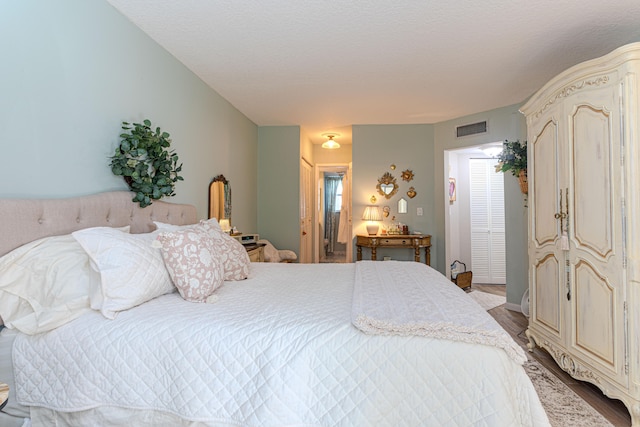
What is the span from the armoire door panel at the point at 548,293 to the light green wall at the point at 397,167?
2.17 meters

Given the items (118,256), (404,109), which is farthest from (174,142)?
(404,109)

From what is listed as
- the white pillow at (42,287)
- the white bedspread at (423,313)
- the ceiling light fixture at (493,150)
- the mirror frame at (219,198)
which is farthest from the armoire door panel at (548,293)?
the mirror frame at (219,198)

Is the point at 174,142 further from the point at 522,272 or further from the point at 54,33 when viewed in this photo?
the point at 522,272

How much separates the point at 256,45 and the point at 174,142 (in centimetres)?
104

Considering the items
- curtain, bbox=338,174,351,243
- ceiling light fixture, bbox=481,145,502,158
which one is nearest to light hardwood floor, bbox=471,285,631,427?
ceiling light fixture, bbox=481,145,502,158

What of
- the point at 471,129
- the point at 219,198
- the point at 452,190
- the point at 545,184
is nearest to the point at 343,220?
the point at 452,190

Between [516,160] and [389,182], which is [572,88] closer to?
[516,160]

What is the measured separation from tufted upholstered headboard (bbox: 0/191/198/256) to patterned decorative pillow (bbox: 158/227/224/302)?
50cm

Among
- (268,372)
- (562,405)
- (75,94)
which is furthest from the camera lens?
(562,405)

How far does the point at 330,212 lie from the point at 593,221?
7141mm

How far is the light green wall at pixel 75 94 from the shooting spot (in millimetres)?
1536

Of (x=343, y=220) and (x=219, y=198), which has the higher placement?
(x=219, y=198)

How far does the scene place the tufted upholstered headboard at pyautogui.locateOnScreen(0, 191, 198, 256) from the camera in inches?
56.0

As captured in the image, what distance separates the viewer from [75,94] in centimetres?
184
